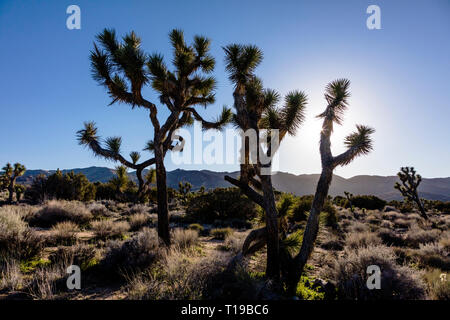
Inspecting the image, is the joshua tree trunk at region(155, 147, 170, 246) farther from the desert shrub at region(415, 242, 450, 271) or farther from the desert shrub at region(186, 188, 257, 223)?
the desert shrub at region(186, 188, 257, 223)

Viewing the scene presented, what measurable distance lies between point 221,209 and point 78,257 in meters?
12.2

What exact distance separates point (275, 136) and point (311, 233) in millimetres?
2715

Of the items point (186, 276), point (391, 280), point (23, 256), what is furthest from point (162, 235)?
point (391, 280)

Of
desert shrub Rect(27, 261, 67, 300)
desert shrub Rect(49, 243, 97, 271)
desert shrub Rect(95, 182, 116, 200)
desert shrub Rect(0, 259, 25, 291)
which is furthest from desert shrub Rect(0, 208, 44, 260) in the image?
desert shrub Rect(95, 182, 116, 200)

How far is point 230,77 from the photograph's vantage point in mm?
6434

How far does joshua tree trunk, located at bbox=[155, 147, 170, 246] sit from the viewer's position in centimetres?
696

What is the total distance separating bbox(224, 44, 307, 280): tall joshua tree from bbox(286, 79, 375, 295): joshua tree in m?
0.48

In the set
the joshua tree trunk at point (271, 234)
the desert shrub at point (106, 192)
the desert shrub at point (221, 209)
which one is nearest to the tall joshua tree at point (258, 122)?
the joshua tree trunk at point (271, 234)

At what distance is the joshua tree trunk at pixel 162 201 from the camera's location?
6965 mm

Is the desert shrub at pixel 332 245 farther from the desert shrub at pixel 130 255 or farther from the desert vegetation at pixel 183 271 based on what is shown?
the desert shrub at pixel 130 255

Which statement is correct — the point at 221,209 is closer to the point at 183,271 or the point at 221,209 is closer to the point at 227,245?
the point at 227,245

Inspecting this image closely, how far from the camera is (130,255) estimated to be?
17.6 ft

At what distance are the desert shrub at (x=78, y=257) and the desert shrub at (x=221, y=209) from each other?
35.8 feet
